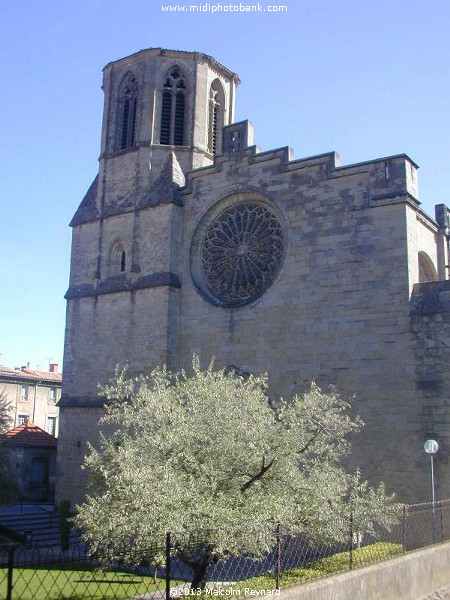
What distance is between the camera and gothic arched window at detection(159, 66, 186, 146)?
24.0m

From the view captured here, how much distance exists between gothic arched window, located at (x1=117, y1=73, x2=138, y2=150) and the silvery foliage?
15463 millimetres

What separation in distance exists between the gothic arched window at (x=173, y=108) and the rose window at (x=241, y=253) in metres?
4.60

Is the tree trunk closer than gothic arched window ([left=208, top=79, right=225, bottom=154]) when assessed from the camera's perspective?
Yes

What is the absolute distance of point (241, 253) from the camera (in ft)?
67.3

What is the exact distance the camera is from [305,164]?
19125 millimetres

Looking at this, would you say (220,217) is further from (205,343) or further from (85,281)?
(85,281)

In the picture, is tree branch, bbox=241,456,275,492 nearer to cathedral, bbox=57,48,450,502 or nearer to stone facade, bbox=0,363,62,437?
cathedral, bbox=57,48,450,502

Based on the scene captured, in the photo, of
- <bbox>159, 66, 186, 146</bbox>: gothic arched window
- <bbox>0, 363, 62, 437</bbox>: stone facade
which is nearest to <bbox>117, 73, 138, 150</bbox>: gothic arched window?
<bbox>159, 66, 186, 146</bbox>: gothic arched window

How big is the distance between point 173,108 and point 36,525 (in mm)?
15825

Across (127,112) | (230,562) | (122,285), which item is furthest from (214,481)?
(127,112)

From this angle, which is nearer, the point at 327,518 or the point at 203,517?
the point at 203,517

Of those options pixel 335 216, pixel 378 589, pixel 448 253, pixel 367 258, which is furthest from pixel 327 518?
pixel 448 253

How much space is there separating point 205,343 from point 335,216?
569 cm

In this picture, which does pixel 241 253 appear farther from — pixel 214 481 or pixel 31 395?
pixel 31 395
